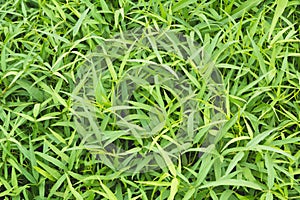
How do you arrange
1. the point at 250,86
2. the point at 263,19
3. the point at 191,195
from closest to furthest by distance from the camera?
the point at 191,195 < the point at 250,86 < the point at 263,19

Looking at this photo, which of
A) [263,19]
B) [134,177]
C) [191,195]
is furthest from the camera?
[263,19]

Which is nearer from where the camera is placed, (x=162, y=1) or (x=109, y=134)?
(x=109, y=134)

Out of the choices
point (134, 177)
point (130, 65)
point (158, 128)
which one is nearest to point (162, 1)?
point (130, 65)

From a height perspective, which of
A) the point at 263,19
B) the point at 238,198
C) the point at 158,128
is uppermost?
the point at 263,19

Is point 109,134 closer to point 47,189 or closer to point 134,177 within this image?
point 134,177

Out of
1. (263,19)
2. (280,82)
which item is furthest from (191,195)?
(263,19)

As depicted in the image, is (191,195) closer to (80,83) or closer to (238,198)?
(238,198)

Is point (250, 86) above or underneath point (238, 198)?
above
